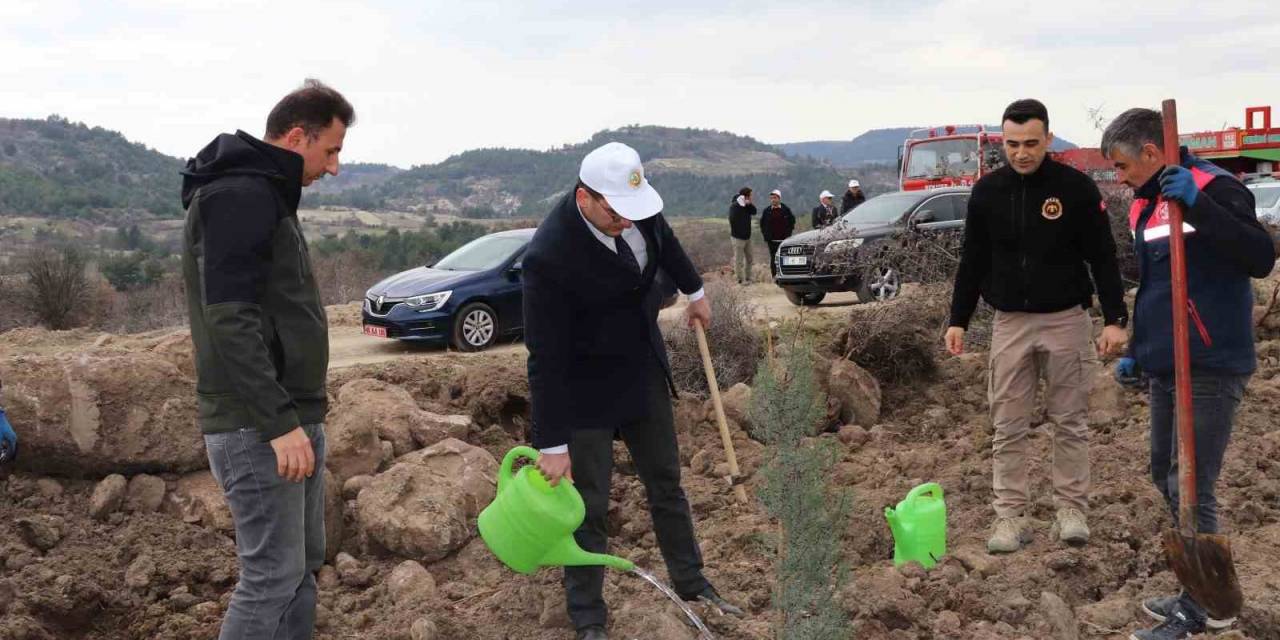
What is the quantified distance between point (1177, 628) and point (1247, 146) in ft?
71.6

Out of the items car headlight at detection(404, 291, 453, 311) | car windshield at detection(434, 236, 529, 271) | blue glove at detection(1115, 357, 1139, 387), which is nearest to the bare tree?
car windshield at detection(434, 236, 529, 271)

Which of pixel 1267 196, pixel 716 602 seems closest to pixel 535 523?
pixel 716 602

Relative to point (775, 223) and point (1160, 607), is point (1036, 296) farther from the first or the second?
point (775, 223)

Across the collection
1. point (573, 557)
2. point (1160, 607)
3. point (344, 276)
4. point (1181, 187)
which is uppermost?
point (1181, 187)

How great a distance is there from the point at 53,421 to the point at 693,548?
10.9 ft

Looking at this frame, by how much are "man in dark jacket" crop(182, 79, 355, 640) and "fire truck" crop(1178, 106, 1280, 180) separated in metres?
22.2

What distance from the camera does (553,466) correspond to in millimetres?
3693

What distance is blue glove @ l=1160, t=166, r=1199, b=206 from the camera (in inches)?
142

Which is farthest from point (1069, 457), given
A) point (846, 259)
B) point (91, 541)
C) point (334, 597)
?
point (846, 259)

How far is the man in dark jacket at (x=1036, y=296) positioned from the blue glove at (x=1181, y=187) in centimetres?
96

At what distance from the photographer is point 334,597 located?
4867mm

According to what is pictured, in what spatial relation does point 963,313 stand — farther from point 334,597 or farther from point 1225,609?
point 334,597

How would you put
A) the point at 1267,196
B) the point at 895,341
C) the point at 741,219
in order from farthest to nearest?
the point at 1267,196
the point at 741,219
the point at 895,341

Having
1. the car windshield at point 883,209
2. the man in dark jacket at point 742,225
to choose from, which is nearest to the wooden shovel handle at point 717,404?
the car windshield at point 883,209
